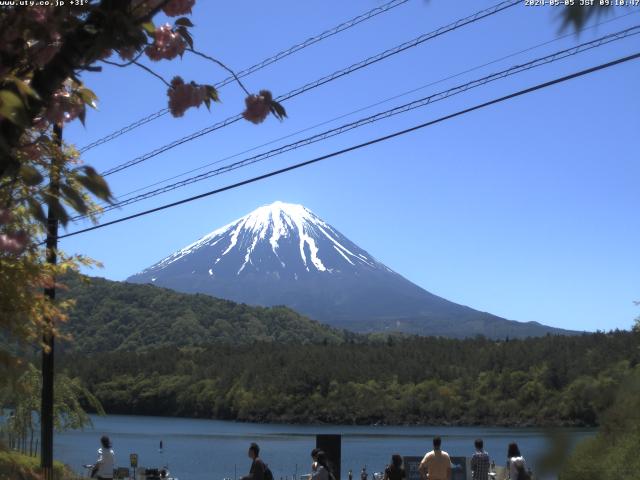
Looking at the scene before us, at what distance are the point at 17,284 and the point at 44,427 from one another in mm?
6920

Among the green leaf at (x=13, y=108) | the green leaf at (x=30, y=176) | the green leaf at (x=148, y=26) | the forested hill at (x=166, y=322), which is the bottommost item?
the green leaf at (x=30, y=176)

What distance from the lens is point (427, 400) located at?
329 ft

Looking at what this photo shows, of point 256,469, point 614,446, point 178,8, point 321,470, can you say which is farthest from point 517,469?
point 178,8

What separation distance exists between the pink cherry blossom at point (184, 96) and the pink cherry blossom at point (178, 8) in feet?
1.00

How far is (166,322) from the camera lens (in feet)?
486

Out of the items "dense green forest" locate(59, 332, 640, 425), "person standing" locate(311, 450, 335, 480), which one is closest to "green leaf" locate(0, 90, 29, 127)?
"person standing" locate(311, 450, 335, 480)

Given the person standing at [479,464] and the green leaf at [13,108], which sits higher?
the green leaf at [13,108]

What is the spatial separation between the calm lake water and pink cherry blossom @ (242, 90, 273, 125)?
31726mm

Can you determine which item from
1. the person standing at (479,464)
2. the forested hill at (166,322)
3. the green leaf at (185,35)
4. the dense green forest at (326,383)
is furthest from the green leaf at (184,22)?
the forested hill at (166,322)

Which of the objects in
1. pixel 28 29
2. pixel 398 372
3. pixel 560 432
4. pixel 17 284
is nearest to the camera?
pixel 560 432

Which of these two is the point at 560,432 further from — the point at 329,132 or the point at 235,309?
the point at 235,309

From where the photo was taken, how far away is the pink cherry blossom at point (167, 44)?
451 centimetres

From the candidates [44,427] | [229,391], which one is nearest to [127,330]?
[229,391]

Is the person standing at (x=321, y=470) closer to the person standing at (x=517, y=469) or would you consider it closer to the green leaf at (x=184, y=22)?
the person standing at (x=517, y=469)
